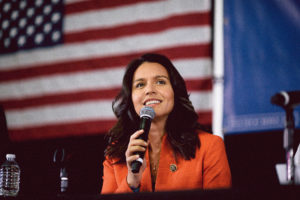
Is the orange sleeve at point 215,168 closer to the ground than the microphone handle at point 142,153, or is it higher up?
closer to the ground

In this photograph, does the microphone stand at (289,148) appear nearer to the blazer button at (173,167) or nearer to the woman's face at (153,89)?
the blazer button at (173,167)

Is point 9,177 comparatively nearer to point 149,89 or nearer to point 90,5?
point 149,89

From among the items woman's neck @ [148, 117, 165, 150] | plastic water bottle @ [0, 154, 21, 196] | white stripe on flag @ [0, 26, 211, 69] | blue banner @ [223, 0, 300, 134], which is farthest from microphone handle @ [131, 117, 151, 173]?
white stripe on flag @ [0, 26, 211, 69]

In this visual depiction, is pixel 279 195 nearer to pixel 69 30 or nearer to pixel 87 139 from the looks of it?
pixel 87 139

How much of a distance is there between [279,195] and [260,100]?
1683 millimetres

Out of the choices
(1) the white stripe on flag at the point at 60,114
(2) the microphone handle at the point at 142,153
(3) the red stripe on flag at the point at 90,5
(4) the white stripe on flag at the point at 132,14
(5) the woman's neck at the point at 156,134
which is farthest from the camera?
(3) the red stripe on flag at the point at 90,5

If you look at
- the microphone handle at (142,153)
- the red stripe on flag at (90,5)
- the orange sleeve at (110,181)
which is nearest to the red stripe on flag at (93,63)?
the red stripe on flag at (90,5)

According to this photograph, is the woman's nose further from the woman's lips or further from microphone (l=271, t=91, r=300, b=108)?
microphone (l=271, t=91, r=300, b=108)

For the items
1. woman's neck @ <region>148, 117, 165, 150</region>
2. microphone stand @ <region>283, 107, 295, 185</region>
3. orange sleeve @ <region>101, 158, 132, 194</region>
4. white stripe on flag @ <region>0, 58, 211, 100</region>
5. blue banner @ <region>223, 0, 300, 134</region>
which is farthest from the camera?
white stripe on flag @ <region>0, 58, 211, 100</region>

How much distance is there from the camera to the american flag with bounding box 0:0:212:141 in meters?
3.06

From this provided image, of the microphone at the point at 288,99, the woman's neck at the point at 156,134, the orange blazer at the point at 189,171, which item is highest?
the microphone at the point at 288,99

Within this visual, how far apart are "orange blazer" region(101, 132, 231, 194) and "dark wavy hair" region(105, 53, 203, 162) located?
0.05m

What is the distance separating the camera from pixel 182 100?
2338 millimetres

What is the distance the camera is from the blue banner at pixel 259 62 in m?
2.72
